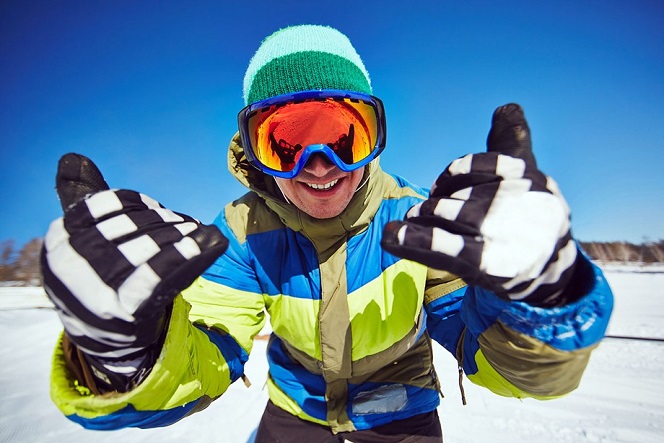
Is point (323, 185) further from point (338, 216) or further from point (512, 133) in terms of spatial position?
point (512, 133)

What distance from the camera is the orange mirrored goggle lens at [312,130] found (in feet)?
4.93

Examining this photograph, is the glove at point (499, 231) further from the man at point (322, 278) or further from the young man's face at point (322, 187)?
the young man's face at point (322, 187)

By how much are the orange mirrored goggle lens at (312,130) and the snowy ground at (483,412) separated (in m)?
2.74

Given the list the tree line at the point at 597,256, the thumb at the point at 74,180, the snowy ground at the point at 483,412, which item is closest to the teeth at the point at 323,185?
the thumb at the point at 74,180

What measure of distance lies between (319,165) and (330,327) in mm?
737

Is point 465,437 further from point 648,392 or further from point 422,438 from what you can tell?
point 648,392

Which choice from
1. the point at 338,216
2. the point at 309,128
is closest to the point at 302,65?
the point at 309,128

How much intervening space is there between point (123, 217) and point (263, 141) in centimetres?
89

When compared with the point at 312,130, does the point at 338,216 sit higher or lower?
lower

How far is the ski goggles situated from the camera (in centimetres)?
146

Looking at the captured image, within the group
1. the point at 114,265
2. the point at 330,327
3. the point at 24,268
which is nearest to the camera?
the point at 114,265

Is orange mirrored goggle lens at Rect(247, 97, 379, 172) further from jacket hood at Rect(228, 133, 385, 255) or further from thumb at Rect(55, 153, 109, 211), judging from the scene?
thumb at Rect(55, 153, 109, 211)

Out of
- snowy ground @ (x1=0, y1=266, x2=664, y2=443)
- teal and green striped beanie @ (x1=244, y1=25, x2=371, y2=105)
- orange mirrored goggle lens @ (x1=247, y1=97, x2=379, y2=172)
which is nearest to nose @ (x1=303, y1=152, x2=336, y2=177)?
orange mirrored goggle lens @ (x1=247, y1=97, x2=379, y2=172)

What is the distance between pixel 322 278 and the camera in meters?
1.44
